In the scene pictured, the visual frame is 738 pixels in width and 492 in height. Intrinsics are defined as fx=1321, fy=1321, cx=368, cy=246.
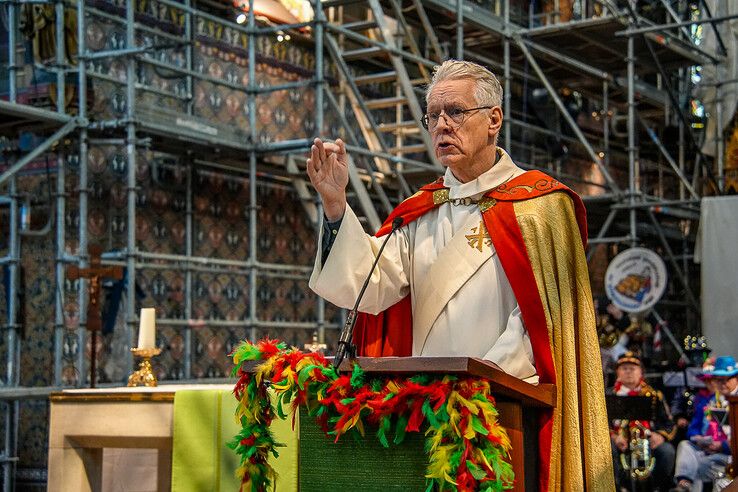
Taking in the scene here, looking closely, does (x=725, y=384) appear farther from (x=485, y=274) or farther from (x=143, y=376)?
(x=485, y=274)

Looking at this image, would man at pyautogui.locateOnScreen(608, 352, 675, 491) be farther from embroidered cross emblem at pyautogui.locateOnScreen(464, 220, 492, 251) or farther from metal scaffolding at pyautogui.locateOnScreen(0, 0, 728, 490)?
embroidered cross emblem at pyautogui.locateOnScreen(464, 220, 492, 251)

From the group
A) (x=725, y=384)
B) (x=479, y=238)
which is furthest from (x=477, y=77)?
(x=725, y=384)

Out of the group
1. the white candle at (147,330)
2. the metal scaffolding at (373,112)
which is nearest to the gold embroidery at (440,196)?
the white candle at (147,330)

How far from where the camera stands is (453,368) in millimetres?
3316

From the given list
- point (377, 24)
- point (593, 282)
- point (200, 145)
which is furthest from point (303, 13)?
point (593, 282)

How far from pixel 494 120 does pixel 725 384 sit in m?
6.52

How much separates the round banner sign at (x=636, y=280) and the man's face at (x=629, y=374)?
9.85 ft

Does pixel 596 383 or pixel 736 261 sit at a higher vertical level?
pixel 736 261

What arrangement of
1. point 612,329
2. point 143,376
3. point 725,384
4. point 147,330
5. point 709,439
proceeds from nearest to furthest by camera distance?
point 143,376 → point 147,330 → point 709,439 → point 725,384 → point 612,329

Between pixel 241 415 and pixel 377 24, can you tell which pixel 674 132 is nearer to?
pixel 377 24

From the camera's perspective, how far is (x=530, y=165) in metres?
16.2

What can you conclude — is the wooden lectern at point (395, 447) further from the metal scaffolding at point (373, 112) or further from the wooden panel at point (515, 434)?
the metal scaffolding at point (373, 112)

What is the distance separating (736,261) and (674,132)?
5.07m

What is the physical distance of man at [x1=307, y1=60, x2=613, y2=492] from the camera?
4.02m
